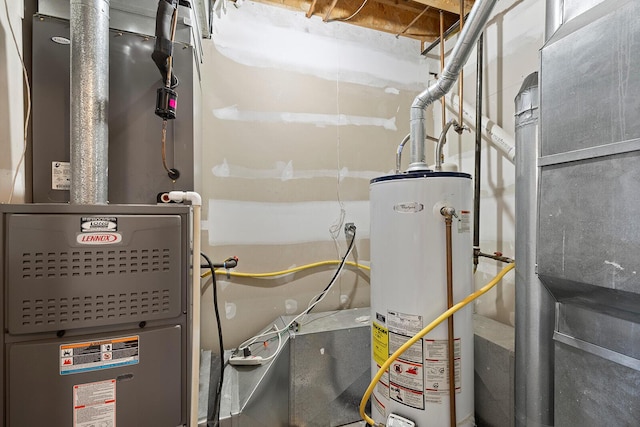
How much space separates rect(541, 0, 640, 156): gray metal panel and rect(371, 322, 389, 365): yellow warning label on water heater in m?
0.93

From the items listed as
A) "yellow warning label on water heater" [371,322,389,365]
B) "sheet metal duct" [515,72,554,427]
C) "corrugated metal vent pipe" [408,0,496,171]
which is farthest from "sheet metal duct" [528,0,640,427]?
"yellow warning label on water heater" [371,322,389,365]

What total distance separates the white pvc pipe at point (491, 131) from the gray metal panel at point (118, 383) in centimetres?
176

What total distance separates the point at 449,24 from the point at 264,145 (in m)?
1.80

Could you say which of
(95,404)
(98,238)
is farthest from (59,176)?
(95,404)

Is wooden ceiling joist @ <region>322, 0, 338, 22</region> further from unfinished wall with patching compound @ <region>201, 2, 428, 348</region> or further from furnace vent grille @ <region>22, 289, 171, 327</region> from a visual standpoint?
furnace vent grille @ <region>22, 289, 171, 327</region>

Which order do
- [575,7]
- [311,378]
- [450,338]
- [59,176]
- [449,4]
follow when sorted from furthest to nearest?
[449,4]
[311,378]
[450,338]
[59,176]
[575,7]

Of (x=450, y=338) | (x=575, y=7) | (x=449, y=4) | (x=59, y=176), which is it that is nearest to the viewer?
(x=575, y=7)

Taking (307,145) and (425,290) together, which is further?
(307,145)

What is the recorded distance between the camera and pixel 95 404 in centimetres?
78

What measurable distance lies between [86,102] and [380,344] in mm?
1453

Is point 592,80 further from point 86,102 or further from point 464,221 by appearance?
point 86,102

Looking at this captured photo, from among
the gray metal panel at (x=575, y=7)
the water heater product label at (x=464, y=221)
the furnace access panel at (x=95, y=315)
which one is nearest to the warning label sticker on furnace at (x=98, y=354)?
the furnace access panel at (x=95, y=315)

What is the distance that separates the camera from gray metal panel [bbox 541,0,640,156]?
2.25 feet

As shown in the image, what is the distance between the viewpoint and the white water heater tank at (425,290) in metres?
1.13
